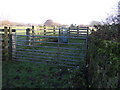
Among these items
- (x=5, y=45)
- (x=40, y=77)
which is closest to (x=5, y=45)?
(x=5, y=45)

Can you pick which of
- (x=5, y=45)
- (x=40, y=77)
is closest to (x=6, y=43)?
(x=5, y=45)

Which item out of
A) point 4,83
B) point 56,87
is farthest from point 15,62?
point 56,87

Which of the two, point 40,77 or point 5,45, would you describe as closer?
point 40,77

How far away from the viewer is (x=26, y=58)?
634 centimetres

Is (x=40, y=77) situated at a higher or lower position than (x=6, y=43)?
lower

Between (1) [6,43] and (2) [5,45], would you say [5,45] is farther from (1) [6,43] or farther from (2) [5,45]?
(1) [6,43]

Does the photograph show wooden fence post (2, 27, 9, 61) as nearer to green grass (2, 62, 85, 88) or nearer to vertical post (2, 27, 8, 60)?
vertical post (2, 27, 8, 60)

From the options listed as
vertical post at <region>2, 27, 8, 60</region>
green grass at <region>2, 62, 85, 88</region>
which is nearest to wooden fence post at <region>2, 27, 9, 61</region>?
vertical post at <region>2, 27, 8, 60</region>

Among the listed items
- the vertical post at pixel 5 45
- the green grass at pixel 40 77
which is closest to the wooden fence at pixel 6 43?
the vertical post at pixel 5 45

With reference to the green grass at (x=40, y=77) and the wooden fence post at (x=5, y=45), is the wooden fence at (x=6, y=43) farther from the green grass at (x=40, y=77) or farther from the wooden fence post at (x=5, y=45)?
the green grass at (x=40, y=77)

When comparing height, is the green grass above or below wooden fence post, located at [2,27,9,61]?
below

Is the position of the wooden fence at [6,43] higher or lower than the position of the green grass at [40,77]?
higher

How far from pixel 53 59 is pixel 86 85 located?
275cm

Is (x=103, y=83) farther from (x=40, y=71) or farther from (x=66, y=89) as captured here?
(x=40, y=71)
